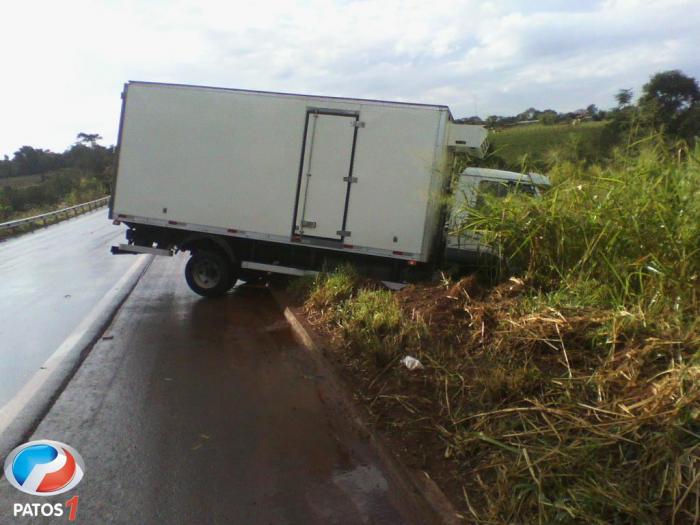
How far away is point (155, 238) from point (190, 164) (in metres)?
1.52

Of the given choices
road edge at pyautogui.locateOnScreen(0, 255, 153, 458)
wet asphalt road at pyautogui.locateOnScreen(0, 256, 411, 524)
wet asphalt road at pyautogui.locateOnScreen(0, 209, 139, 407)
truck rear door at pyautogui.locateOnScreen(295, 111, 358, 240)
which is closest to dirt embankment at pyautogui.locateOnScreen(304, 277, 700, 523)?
wet asphalt road at pyautogui.locateOnScreen(0, 256, 411, 524)

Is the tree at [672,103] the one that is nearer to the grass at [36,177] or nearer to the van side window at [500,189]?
the van side window at [500,189]

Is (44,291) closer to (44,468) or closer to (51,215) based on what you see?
(44,468)

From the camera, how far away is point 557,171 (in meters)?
6.58

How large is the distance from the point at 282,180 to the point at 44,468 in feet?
20.3

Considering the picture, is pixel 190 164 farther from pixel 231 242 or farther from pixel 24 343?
pixel 24 343

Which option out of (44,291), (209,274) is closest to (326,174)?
(209,274)

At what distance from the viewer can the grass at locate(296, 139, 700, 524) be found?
337 centimetres

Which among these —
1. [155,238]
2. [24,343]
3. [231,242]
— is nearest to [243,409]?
[24,343]

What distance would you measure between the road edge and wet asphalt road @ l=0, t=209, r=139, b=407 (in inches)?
4.6

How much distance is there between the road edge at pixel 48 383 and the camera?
5.04 meters

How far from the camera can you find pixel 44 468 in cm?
449

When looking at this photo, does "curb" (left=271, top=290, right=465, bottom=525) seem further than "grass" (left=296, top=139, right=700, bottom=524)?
Yes

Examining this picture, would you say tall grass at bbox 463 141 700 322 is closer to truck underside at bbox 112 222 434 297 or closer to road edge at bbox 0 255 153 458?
truck underside at bbox 112 222 434 297
